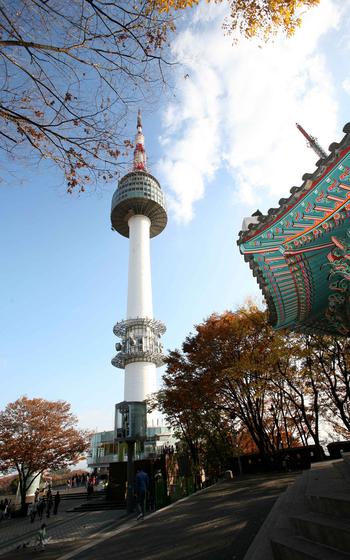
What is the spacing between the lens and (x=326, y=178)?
5.94 m

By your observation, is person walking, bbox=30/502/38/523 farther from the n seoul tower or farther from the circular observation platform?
the circular observation platform

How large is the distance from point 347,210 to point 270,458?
1706 centimetres

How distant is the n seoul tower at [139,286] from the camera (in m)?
44.2

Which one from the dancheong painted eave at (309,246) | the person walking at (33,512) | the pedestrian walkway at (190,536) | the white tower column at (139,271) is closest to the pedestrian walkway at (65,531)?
the pedestrian walkway at (190,536)

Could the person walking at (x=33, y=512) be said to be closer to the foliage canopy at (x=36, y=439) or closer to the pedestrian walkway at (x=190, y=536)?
the foliage canopy at (x=36, y=439)

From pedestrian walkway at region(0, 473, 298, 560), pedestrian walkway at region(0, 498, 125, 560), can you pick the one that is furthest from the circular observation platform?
pedestrian walkway at region(0, 473, 298, 560)

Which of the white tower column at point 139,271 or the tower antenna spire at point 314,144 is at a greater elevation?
the white tower column at point 139,271

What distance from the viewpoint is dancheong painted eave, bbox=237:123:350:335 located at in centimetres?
604

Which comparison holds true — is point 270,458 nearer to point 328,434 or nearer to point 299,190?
point 328,434

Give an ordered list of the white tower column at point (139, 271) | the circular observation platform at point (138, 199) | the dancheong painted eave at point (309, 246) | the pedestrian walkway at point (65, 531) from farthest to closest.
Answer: the circular observation platform at point (138, 199), the white tower column at point (139, 271), the pedestrian walkway at point (65, 531), the dancheong painted eave at point (309, 246)

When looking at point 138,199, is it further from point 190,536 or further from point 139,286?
point 190,536

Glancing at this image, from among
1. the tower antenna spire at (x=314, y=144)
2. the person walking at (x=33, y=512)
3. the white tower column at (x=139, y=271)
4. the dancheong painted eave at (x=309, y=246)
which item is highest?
the white tower column at (x=139, y=271)

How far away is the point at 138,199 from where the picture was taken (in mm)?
56938

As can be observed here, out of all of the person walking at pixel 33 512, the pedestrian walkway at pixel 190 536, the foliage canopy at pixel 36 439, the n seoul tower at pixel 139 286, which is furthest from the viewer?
the n seoul tower at pixel 139 286
